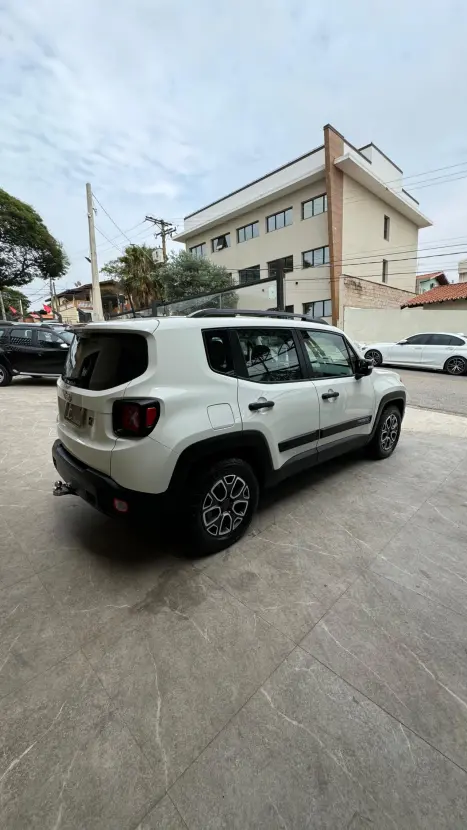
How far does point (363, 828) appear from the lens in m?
1.11

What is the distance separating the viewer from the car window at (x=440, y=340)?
39.5 feet

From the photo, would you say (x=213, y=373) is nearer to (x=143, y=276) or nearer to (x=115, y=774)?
(x=115, y=774)

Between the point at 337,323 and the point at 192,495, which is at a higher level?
the point at 337,323

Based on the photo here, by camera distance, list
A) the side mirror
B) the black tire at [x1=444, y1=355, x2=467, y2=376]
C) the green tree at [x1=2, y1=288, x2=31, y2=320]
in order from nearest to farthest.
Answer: the side mirror < the black tire at [x1=444, y1=355, x2=467, y2=376] < the green tree at [x1=2, y1=288, x2=31, y2=320]

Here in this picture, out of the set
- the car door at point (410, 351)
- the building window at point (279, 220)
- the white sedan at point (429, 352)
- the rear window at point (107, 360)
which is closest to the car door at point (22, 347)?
the rear window at point (107, 360)

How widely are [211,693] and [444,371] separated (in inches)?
528

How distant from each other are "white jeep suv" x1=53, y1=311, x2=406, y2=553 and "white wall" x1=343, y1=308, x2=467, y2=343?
1727 cm

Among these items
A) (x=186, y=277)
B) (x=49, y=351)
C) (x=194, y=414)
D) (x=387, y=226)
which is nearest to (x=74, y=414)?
(x=194, y=414)

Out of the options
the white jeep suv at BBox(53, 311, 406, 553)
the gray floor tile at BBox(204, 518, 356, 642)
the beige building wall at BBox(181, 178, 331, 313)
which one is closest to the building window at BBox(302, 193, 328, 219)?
the beige building wall at BBox(181, 178, 331, 313)

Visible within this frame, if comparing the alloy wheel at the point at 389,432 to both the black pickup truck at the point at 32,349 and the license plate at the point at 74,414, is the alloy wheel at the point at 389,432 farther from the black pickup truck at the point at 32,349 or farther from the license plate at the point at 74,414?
the black pickup truck at the point at 32,349

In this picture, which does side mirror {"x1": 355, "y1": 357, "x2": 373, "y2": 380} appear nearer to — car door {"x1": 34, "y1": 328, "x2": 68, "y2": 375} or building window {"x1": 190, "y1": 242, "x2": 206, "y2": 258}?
car door {"x1": 34, "y1": 328, "x2": 68, "y2": 375}

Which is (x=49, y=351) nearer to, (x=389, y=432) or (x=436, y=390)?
(x=389, y=432)

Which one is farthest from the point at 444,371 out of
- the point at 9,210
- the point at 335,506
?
the point at 9,210

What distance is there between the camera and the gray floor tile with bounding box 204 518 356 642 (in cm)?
196
